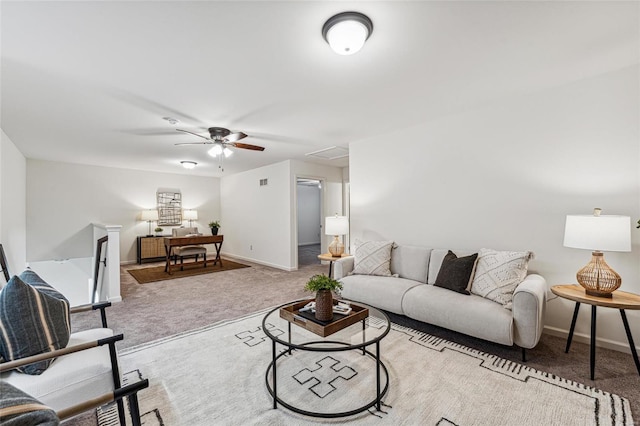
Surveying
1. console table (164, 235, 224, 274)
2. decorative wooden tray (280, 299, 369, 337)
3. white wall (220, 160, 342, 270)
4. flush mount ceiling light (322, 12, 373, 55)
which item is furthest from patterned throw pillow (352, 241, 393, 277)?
console table (164, 235, 224, 274)

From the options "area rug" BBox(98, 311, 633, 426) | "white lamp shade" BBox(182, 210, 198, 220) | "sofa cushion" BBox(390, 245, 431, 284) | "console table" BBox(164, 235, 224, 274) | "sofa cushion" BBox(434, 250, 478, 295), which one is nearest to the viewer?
"area rug" BBox(98, 311, 633, 426)

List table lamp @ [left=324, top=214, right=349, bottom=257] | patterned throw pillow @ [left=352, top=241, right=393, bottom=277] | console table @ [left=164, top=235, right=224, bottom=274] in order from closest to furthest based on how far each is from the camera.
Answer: patterned throw pillow @ [left=352, top=241, right=393, bottom=277]
table lamp @ [left=324, top=214, right=349, bottom=257]
console table @ [left=164, top=235, right=224, bottom=274]

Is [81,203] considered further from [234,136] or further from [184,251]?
[234,136]

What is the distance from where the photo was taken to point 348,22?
1.65 m

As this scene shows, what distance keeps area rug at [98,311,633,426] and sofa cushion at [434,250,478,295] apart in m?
0.54

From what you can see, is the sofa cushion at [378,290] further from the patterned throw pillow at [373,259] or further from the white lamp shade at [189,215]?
the white lamp shade at [189,215]

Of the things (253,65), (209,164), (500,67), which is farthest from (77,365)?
(209,164)

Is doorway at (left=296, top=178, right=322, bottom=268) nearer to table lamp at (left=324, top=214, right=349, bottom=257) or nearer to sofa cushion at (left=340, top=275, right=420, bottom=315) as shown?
table lamp at (left=324, top=214, right=349, bottom=257)

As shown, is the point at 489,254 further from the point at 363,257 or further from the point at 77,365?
the point at 77,365

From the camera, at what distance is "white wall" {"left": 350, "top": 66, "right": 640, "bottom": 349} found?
2357mm

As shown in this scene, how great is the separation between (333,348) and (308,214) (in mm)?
9004

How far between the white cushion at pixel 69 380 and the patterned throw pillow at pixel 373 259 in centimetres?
257

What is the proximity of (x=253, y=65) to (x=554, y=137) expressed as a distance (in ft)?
9.37

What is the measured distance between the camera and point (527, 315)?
6.93 ft
